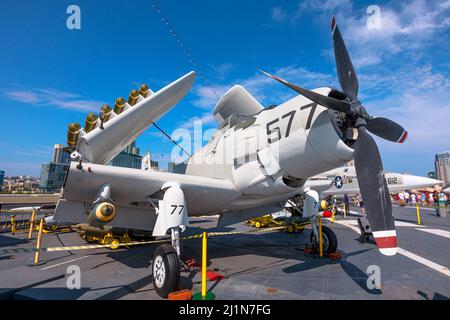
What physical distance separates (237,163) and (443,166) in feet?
A: 529

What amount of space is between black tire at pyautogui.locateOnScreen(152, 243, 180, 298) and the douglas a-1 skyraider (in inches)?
0.7

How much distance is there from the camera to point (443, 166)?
12375 cm

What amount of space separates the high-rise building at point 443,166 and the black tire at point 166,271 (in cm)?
15419

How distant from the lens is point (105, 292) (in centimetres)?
448

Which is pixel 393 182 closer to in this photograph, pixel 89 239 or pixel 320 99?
pixel 320 99

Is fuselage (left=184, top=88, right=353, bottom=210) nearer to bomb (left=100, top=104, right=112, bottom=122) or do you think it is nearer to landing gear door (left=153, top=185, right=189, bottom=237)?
landing gear door (left=153, top=185, right=189, bottom=237)

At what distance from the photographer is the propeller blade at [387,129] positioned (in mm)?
4957

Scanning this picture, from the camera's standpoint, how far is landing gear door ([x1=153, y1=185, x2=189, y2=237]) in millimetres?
4816

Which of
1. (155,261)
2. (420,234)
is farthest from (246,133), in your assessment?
(420,234)

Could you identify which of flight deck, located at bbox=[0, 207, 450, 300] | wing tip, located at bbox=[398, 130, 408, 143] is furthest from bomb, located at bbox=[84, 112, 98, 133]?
wing tip, located at bbox=[398, 130, 408, 143]

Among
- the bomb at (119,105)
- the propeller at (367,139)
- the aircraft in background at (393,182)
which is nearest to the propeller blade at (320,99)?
the propeller at (367,139)

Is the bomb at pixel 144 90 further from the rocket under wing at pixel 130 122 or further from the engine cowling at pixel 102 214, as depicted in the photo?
the engine cowling at pixel 102 214

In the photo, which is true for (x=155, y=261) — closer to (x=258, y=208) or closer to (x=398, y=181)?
(x=258, y=208)

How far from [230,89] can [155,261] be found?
5.01m
